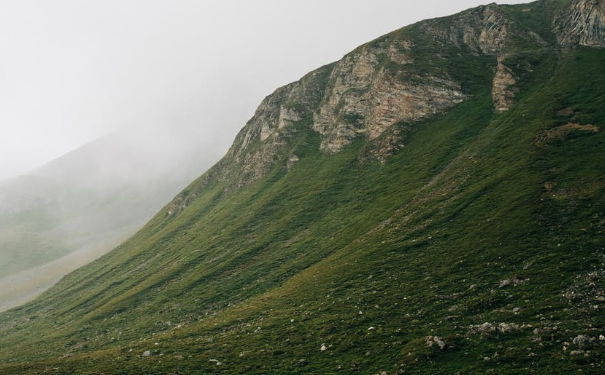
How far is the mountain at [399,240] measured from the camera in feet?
118

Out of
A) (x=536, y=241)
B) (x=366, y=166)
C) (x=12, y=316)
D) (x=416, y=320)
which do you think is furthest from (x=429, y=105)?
(x=12, y=316)

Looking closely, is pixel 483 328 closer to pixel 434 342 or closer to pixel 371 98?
pixel 434 342

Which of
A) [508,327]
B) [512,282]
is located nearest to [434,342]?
[508,327]

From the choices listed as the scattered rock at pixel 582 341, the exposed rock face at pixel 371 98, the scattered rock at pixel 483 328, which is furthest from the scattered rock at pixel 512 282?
the exposed rock face at pixel 371 98

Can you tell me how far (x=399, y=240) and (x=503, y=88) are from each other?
3374 inches

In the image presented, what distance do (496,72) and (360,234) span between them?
9220 cm

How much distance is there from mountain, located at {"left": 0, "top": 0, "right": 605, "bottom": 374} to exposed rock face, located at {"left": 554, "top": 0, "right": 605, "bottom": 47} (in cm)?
70

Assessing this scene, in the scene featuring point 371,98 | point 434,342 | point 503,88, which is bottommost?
point 434,342

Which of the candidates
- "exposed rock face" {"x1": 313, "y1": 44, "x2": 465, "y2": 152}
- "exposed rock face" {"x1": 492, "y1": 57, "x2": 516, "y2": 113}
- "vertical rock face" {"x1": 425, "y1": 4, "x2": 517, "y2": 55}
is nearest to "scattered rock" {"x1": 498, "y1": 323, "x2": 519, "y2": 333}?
"exposed rock face" {"x1": 492, "y1": 57, "x2": 516, "y2": 113}

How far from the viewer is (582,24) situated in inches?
5157

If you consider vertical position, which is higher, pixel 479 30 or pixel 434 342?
pixel 479 30

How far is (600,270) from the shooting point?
3969 cm

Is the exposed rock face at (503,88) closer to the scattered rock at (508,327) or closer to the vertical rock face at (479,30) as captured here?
the vertical rock face at (479,30)

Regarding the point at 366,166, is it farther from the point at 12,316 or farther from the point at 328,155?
the point at 12,316
